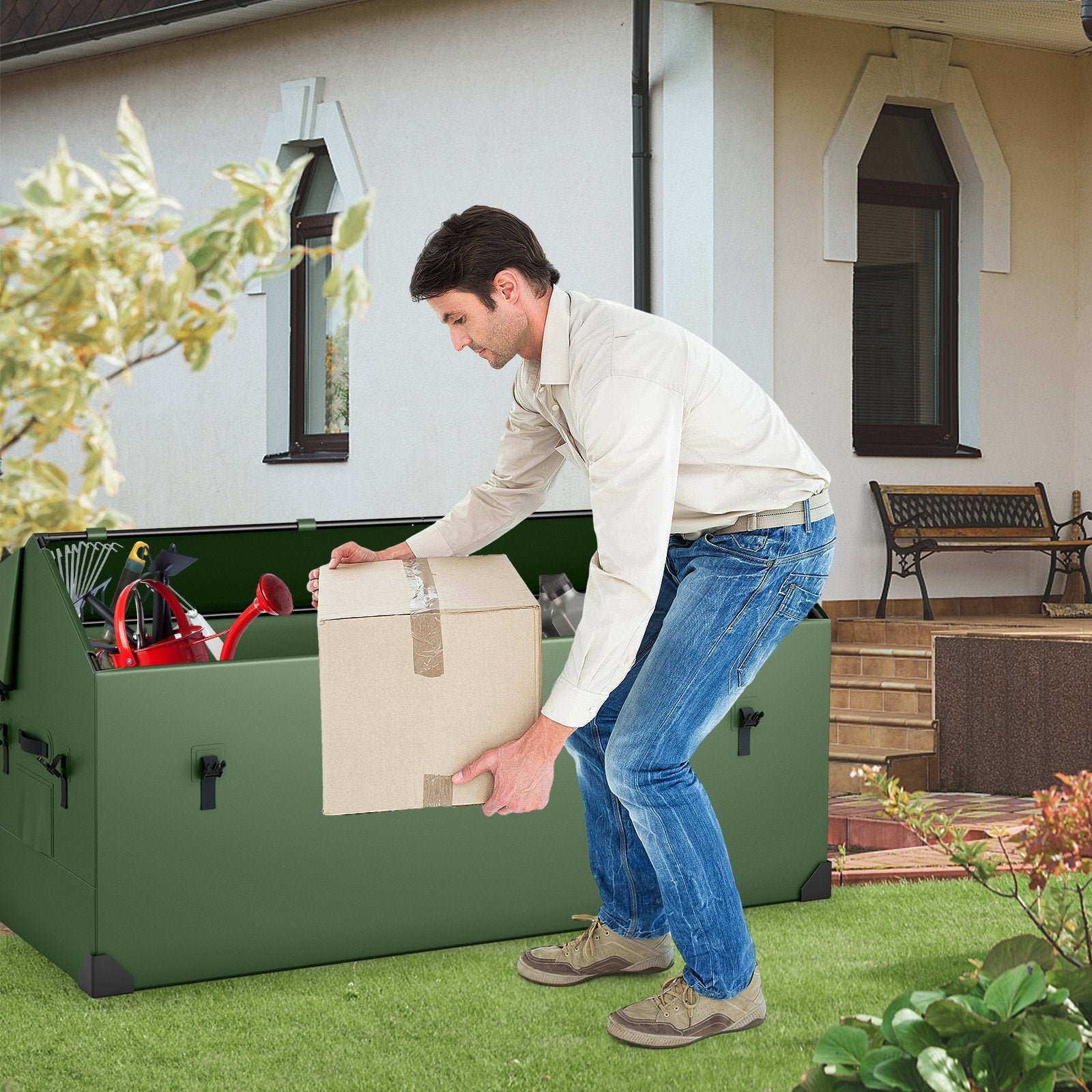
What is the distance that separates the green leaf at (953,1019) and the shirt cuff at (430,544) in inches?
63.8

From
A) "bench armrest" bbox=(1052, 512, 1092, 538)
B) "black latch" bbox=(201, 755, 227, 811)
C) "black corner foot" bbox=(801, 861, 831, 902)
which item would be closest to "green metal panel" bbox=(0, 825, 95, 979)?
"black latch" bbox=(201, 755, 227, 811)

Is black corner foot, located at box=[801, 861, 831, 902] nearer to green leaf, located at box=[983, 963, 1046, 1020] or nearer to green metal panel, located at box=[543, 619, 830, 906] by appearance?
green metal panel, located at box=[543, 619, 830, 906]

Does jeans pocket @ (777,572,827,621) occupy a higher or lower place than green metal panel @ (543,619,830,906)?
higher

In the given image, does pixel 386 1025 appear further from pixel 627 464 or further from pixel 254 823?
pixel 627 464

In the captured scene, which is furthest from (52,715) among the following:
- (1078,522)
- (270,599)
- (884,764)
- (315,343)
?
(1078,522)

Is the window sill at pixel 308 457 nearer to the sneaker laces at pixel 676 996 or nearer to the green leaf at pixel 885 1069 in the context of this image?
the sneaker laces at pixel 676 996

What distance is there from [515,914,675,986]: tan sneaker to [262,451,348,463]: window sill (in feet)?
17.1

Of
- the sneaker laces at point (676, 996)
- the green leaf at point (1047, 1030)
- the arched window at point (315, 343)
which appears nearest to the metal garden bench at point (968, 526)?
the arched window at point (315, 343)

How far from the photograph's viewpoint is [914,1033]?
1525 mm

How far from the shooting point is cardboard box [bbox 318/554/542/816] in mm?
2322

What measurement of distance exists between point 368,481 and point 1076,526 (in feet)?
12.3

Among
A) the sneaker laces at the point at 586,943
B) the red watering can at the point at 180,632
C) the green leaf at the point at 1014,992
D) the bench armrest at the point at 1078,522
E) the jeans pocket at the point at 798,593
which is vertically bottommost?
the sneaker laces at the point at 586,943

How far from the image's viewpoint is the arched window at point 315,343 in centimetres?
815

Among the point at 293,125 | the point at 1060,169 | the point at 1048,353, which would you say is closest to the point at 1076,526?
the point at 1048,353
